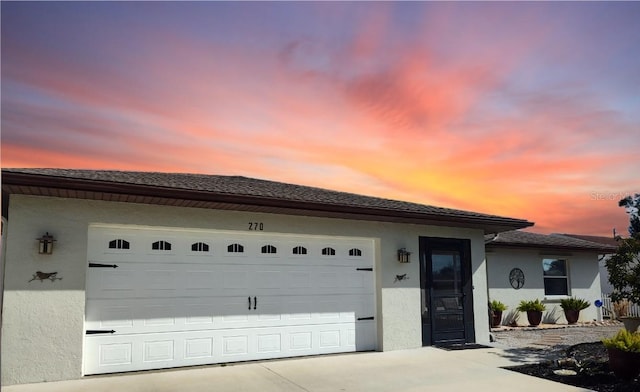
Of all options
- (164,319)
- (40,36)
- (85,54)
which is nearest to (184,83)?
(85,54)

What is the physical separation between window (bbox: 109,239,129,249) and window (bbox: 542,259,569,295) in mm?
15366

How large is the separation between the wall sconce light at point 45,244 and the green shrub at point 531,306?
14.9 m

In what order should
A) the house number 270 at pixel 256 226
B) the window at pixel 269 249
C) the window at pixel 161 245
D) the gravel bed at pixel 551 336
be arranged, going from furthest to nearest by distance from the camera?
the gravel bed at pixel 551 336 → the window at pixel 269 249 → the house number 270 at pixel 256 226 → the window at pixel 161 245

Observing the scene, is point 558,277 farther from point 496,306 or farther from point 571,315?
point 496,306

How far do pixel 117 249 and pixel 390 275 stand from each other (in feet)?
18.5

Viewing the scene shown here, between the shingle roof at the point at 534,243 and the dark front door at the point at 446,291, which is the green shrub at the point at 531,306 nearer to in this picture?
the shingle roof at the point at 534,243

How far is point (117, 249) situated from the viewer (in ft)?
28.1

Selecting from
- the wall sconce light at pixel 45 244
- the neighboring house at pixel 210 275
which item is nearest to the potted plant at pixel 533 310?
the neighboring house at pixel 210 275

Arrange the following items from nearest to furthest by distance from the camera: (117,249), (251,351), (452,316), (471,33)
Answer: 1. (117,249)
2. (251,351)
3. (471,33)
4. (452,316)

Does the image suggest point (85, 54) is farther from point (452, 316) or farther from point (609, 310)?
point (609, 310)

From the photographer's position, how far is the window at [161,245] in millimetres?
8875

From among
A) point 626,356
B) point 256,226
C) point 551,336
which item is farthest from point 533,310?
point 256,226

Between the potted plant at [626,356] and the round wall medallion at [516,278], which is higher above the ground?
the round wall medallion at [516,278]

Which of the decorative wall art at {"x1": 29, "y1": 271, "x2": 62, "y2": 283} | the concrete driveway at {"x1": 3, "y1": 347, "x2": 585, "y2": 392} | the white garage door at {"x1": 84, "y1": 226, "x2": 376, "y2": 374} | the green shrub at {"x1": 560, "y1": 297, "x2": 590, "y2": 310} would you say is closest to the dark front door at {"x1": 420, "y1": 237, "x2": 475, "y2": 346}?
the white garage door at {"x1": 84, "y1": 226, "x2": 376, "y2": 374}
